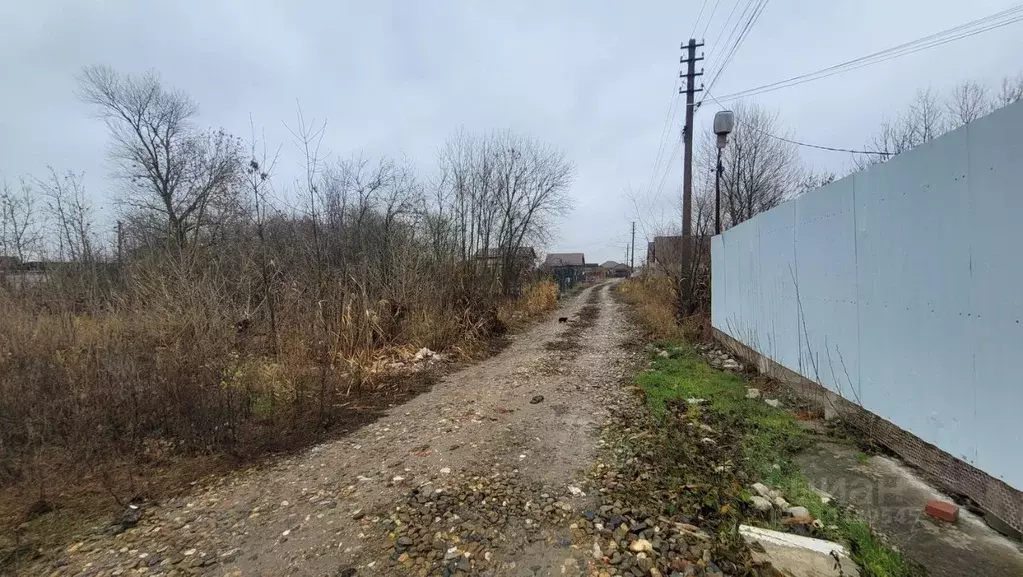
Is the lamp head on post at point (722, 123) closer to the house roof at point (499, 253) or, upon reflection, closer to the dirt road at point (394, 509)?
the house roof at point (499, 253)

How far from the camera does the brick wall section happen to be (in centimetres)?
212

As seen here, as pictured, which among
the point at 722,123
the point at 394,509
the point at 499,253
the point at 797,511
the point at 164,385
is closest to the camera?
the point at 797,511

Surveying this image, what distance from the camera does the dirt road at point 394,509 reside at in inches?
85.2

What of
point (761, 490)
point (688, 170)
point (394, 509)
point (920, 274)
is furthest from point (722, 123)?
point (394, 509)

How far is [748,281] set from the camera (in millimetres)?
6504

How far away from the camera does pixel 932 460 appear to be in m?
2.65

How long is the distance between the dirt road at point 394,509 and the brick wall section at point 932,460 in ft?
7.00

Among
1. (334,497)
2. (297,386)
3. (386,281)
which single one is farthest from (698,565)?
(386,281)

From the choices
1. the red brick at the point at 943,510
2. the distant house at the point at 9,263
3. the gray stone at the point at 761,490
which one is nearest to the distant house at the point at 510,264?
the distant house at the point at 9,263

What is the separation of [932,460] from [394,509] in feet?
11.5

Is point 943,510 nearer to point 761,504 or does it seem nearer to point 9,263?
point 761,504

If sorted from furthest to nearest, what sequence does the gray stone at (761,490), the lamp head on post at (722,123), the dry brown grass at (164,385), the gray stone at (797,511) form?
1. the lamp head on post at (722,123)
2. the dry brown grass at (164,385)
3. the gray stone at (761,490)
4. the gray stone at (797,511)

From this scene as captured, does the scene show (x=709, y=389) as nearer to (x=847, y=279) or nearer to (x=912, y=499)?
(x=847, y=279)

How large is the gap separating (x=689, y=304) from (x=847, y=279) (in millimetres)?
6645
